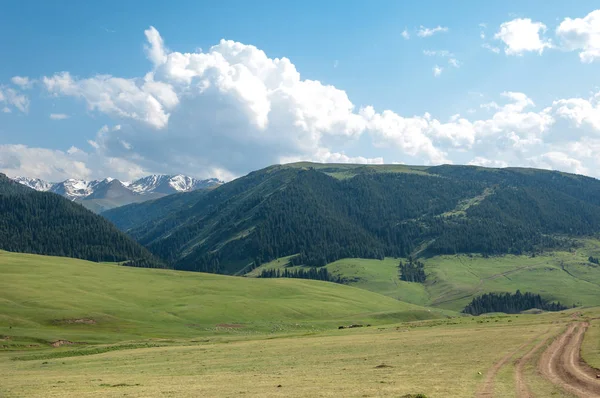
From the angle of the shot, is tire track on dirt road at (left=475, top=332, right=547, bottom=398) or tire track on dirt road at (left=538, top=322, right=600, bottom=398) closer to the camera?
tire track on dirt road at (left=475, top=332, right=547, bottom=398)

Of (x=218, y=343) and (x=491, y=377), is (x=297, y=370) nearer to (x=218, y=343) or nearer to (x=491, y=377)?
(x=491, y=377)

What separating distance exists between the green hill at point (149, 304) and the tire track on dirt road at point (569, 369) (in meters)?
76.2

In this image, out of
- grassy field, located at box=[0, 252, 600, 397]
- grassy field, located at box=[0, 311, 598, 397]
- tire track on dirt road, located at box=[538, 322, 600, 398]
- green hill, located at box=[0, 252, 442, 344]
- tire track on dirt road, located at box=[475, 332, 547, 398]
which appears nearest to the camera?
tire track on dirt road, located at box=[475, 332, 547, 398]

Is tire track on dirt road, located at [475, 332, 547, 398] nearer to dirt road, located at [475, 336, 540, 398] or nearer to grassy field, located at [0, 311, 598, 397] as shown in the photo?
dirt road, located at [475, 336, 540, 398]

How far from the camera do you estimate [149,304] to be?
13925 cm

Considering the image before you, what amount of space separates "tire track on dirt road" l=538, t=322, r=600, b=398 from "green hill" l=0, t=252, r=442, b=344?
3000 inches

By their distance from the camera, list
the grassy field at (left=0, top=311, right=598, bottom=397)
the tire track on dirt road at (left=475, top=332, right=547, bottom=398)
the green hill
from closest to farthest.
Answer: the tire track on dirt road at (left=475, top=332, right=547, bottom=398)
the grassy field at (left=0, top=311, right=598, bottom=397)
the green hill

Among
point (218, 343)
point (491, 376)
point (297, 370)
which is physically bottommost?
point (218, 343)

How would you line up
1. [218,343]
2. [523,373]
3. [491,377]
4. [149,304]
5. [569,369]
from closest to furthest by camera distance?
[491,377], [523,373], [569,369], [218,343], [149,304]

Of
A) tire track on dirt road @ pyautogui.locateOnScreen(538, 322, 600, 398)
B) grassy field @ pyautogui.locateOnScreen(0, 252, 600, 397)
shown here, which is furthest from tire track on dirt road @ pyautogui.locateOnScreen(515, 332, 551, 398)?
tire track on dirt road @ pyautogui.locateOnScreen(538, 322, 600, 398)

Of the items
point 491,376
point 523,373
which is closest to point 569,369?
point 523,373

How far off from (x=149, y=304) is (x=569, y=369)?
119 m

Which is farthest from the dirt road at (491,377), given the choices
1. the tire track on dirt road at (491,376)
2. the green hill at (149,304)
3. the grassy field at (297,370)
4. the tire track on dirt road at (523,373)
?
the green hill at (149,304)

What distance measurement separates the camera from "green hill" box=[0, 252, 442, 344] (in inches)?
4220
